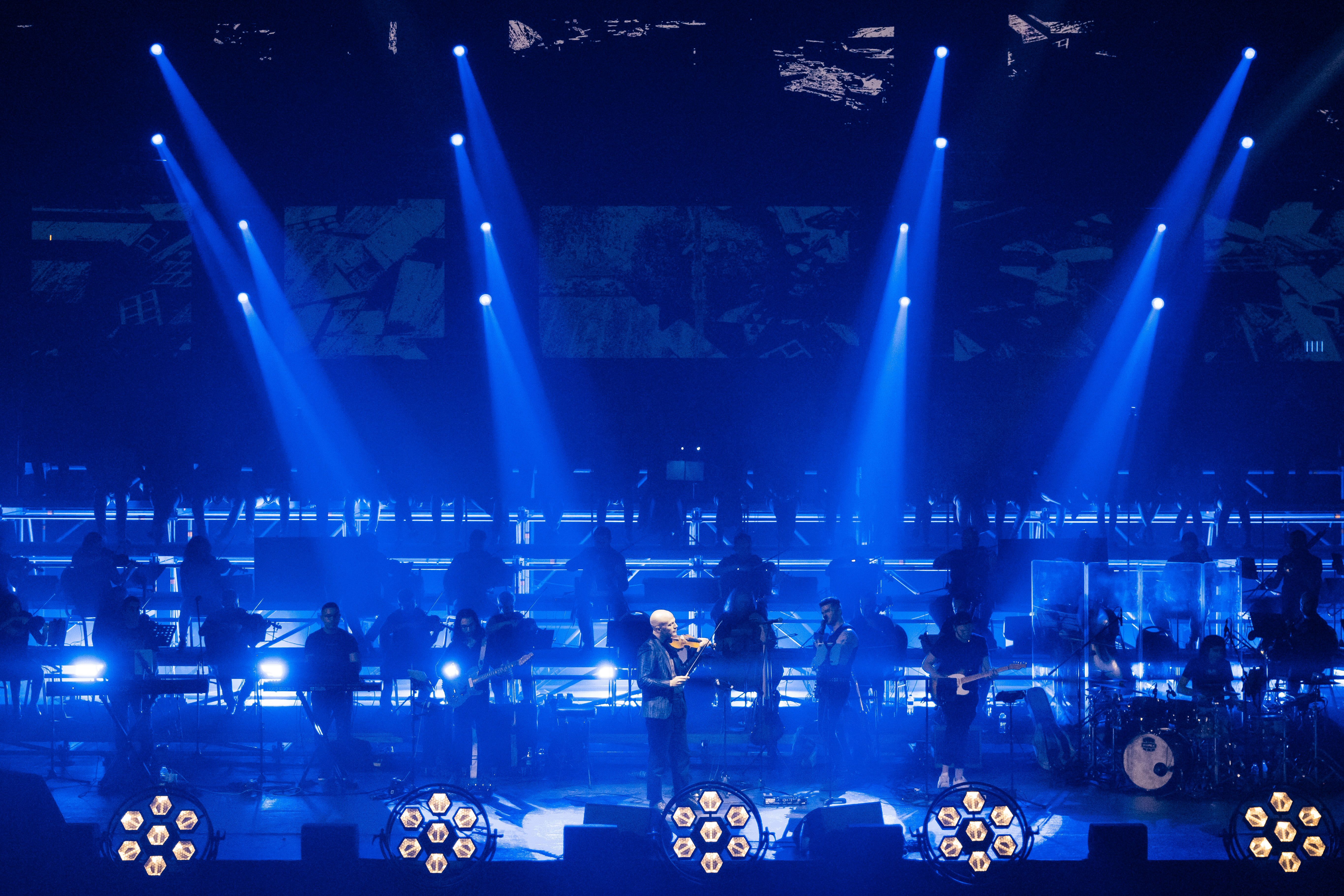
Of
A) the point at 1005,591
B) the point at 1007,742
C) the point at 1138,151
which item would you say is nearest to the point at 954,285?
the point at 1138,151

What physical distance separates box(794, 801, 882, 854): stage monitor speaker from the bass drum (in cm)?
299

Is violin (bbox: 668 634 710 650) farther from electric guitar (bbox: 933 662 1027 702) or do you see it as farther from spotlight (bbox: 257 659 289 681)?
spotlight (bbox: 257 659 289 681)

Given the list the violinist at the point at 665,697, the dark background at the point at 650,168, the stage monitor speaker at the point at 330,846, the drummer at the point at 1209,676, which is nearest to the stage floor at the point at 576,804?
the violinist at the point at 665,697

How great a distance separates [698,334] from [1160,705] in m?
6.60

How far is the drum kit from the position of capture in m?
9.13

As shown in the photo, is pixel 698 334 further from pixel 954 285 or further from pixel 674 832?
pixel 674 832

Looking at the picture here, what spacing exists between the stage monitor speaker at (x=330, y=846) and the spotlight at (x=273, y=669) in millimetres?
3782

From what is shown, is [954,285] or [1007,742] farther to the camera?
[954,285]

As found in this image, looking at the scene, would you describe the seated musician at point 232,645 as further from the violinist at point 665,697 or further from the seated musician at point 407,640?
the violinist at point 665,697

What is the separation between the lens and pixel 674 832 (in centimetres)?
655

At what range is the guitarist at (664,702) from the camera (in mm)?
8438

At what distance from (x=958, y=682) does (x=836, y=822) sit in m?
2.98

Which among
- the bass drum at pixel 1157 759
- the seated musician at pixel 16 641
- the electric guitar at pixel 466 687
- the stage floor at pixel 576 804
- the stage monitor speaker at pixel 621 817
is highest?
the seated musician at pixel 16 641

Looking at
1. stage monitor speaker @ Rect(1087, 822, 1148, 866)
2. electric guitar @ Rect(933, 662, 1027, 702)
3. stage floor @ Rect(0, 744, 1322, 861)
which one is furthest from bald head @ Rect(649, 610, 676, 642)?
stage monitor speaker @ Rect(1087, 822, 1148, 866)
